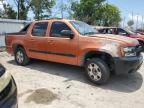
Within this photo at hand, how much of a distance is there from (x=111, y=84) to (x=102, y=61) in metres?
0.71

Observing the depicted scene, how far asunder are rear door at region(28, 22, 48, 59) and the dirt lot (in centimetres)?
55

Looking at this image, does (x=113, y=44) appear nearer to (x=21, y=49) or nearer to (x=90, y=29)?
(x=90, y=29)

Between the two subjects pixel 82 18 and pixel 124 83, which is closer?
pixel 124 83

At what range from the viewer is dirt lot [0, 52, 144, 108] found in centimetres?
475

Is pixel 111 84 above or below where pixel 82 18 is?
below

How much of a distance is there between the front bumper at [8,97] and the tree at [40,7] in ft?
91.4

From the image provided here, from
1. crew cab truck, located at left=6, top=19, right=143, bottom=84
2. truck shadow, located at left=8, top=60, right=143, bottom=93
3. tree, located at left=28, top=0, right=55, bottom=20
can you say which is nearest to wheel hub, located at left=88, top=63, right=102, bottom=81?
crew cab truck, located at left=6, top=19, right=143, bottom=84

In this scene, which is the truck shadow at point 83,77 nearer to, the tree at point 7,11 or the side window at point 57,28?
the side window at point 57,28

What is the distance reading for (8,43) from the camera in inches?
338

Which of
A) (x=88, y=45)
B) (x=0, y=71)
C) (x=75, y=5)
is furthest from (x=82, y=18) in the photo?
(x=0, y=71)

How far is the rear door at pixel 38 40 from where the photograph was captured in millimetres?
7246

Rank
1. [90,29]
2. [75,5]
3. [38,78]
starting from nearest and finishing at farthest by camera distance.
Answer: [38,78]
[90,29]
[75,5]

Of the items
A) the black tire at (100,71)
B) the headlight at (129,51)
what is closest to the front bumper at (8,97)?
the black tire at (100,71)

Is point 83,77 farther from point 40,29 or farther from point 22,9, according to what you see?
point 22,9
